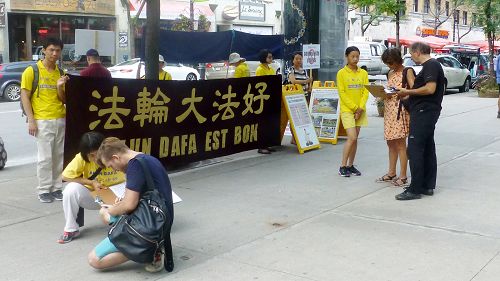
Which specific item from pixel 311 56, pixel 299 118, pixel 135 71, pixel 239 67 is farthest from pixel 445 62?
pixel 239 67

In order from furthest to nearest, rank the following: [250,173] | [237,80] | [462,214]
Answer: [237,80] < [250,173] < [462,214]

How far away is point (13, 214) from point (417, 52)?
4578 mm

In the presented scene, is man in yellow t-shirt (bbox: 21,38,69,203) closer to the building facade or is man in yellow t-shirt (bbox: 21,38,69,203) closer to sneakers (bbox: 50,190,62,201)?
sneakers (bbox: 50,190,62,201)

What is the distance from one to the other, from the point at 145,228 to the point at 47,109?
2.76m

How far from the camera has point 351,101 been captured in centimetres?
777

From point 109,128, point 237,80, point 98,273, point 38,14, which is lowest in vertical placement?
point 98,273

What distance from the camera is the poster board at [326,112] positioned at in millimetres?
10539

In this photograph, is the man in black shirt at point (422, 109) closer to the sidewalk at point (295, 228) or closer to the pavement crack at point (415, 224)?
the sidewalk at point (295, 228)

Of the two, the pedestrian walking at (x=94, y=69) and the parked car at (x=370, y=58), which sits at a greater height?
the parked car at (x=370, y=58)

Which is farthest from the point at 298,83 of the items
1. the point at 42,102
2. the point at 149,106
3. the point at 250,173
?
the point at 42,102

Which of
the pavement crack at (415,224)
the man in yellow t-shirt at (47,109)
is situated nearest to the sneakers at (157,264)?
the pavement crack at (415,224)

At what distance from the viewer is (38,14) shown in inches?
1100

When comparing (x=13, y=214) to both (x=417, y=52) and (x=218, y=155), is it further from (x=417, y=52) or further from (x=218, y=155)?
(x=417, y=52)

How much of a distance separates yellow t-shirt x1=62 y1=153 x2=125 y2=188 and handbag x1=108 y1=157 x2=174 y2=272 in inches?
43.0
